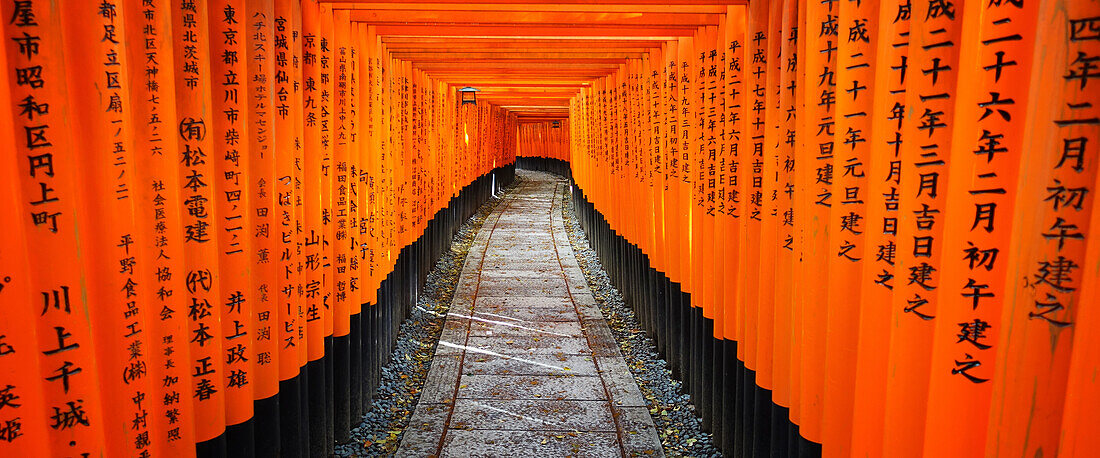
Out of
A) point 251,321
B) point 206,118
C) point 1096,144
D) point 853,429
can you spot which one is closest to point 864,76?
point 1096,144

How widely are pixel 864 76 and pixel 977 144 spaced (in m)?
0.93

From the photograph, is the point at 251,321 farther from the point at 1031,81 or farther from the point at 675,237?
the point at 675,237

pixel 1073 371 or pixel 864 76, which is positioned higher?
pixel 864 76

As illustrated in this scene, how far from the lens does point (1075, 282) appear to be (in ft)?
6.48

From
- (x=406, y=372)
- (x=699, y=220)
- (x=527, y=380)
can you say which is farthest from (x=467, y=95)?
(x=699, y=220)

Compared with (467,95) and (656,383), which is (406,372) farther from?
(467,95)

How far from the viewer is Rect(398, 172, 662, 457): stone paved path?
5926 millimetres

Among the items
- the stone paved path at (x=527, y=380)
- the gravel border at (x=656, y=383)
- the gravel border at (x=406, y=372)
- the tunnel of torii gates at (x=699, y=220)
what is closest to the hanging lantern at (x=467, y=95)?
the gravel border at (x=406, y=372)

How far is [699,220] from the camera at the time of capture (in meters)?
6.36

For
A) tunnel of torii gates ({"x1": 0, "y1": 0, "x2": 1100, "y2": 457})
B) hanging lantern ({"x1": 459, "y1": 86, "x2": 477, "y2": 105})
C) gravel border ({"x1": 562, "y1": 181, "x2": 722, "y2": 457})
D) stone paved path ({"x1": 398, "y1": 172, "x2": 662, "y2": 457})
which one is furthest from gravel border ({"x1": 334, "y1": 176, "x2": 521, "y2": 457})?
hanging lantern ({"x1": 459, "y1": 86, "x2": 477, "y2": 105})

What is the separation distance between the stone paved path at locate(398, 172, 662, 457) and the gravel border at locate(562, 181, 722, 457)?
205 millimetres

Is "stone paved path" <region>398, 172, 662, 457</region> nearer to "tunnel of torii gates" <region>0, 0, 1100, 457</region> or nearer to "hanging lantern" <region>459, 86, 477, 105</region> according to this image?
"tunnel of torii gates" <region>0, 0, 1100, 457</region>

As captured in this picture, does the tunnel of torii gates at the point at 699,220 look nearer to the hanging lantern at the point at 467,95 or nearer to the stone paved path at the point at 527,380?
the stone paved path at the point at 527,380

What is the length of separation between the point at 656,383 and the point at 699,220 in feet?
6.87
